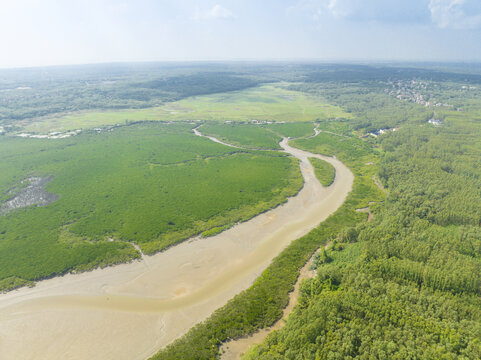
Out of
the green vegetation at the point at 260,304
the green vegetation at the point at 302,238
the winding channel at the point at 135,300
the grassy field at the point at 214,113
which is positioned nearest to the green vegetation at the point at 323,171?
the green vegetation at the point at 302,238

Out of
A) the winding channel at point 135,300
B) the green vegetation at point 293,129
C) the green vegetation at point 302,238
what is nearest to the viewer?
the green vegetation at point 302,238

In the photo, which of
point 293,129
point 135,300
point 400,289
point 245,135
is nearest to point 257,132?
point 245,135

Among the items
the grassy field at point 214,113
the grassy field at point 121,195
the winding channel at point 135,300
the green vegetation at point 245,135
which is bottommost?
the winding channel at point 135,300

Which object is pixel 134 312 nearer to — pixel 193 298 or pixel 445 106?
pixel 193 298

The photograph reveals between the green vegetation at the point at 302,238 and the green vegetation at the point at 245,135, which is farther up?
the green vegetation at the point at 245,135

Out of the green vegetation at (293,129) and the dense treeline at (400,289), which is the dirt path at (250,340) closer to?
the dense treeline at (400,289)

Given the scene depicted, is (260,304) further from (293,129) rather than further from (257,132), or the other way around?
(293,129)
